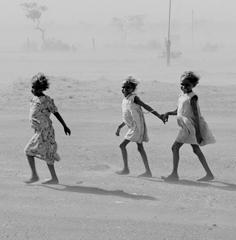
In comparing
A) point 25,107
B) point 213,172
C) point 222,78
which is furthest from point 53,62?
point 213,172

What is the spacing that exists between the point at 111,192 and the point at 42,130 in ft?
4.11

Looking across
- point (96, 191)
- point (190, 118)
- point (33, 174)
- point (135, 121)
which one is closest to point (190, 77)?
point (190, 118)

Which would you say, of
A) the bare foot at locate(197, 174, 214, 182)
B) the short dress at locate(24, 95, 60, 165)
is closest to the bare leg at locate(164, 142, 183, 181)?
the bare foot at locate(197, 174, 214, 182)

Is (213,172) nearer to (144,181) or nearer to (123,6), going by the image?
(144,181)

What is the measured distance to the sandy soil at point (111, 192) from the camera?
6.65 m

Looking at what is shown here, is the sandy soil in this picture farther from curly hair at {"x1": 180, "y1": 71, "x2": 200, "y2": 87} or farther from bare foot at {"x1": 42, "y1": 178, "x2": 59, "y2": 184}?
curly hair at {"x1": 180, "y1": 71, "x2": 200, "y2": 87}

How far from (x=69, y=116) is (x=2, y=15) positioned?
164617 millimetres

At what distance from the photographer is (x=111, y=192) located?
328 inches

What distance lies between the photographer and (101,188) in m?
8.56

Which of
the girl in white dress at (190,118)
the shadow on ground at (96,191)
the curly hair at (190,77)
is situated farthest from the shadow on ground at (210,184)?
the curly hair at (190,77)

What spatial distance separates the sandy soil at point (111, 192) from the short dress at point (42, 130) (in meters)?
0.43

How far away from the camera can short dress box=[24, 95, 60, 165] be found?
28.2ft

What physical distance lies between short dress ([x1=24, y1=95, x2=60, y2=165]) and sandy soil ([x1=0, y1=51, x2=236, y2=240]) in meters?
0.43

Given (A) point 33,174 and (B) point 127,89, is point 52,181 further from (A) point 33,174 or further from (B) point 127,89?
(B) point 127,89
